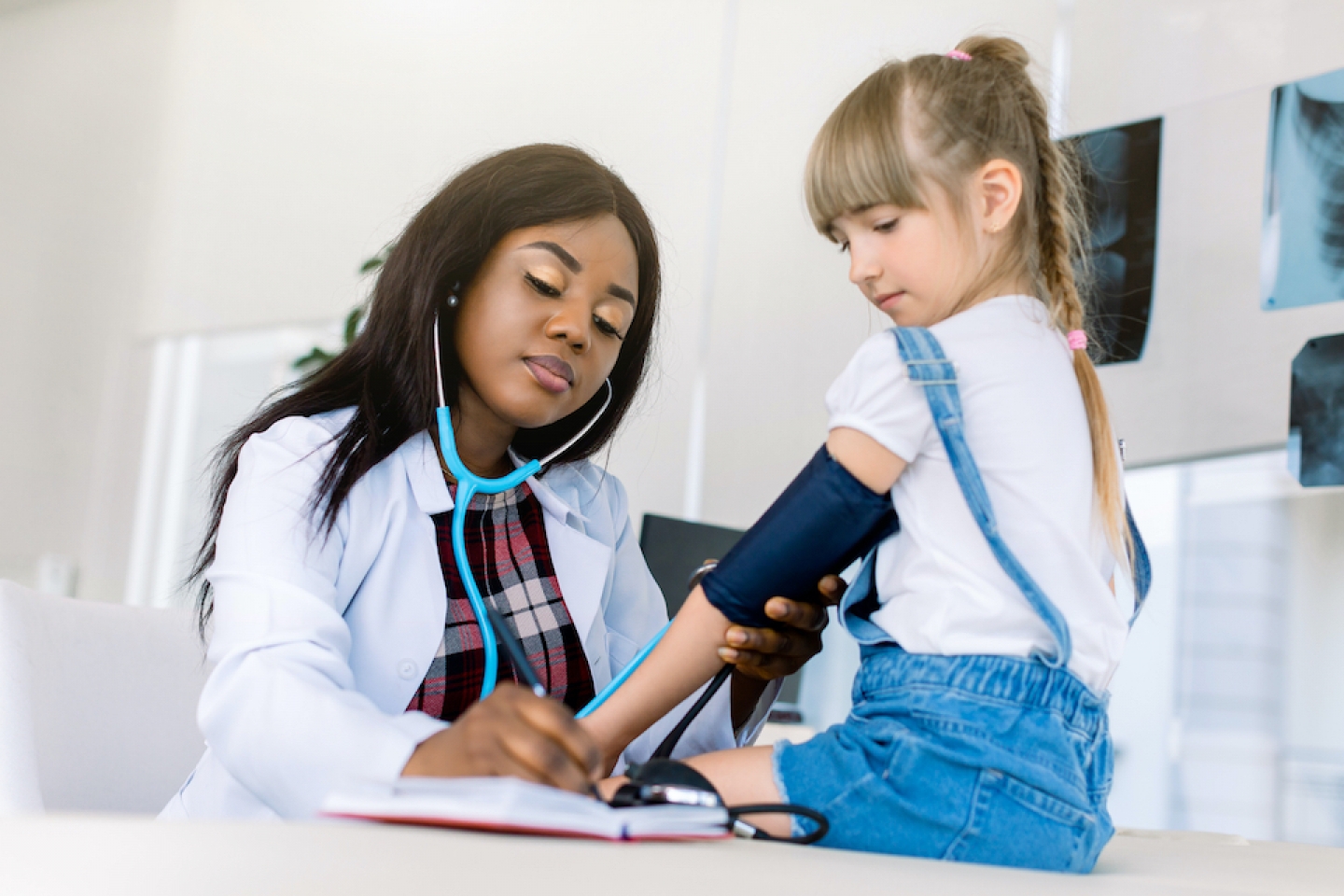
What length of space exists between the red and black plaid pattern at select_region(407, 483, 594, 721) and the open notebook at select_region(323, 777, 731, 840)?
1.62 ft

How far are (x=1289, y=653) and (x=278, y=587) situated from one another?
2277 mm

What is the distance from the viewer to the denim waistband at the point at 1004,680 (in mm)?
790

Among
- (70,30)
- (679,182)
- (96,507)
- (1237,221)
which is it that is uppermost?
(70,30)

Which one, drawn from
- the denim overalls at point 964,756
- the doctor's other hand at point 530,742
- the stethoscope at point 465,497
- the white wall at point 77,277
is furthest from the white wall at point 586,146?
the doctor's other hand at point 530,742

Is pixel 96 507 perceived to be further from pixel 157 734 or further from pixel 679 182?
pixel 157 734

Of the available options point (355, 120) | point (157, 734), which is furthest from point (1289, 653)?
point (355, 120)

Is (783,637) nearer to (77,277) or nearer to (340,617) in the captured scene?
(340,617)

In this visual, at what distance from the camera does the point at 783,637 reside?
96 centimetres

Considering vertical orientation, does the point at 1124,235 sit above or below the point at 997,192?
above

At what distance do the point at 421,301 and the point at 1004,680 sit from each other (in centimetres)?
69

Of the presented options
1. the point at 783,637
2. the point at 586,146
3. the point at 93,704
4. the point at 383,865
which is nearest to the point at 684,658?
the point at 783,637

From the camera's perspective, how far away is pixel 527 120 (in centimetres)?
397

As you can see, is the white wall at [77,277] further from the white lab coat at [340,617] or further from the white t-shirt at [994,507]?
the white t-shirt at [994,507]

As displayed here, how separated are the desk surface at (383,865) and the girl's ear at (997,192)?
0.58 metres
